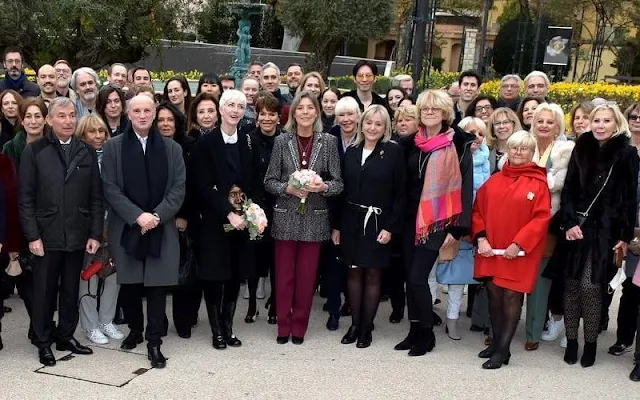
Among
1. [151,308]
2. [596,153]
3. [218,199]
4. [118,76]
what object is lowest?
[151,308]

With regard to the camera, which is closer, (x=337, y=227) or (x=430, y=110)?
(x=430, y=110)

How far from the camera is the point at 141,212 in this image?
5125mm

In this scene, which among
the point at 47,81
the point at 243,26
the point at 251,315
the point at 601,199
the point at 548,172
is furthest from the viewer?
the point at 243,26

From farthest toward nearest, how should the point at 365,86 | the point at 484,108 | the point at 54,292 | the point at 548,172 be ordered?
the point at 365,86 < the point at 484,108 < the point at 548,172 < the point at 54,292

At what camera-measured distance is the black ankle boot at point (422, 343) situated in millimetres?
5782

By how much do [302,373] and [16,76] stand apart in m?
5.30

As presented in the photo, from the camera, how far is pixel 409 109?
20.1ft

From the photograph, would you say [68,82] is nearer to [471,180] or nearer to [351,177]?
[351,177]

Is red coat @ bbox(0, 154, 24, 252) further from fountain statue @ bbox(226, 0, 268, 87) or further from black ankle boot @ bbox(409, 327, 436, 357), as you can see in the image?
fountain statue @ bbox(226, 0, 268, 87)

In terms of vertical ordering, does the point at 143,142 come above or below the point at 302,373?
above

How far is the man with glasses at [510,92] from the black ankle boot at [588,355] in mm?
3356

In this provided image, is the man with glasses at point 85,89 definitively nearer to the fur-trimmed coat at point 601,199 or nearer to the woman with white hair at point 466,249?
the woman with white hair at point 466,249

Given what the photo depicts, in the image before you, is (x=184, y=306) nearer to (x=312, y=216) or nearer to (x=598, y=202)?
(x=312, y=216)

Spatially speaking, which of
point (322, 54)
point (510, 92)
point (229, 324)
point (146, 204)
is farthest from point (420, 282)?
point (322, 54)
